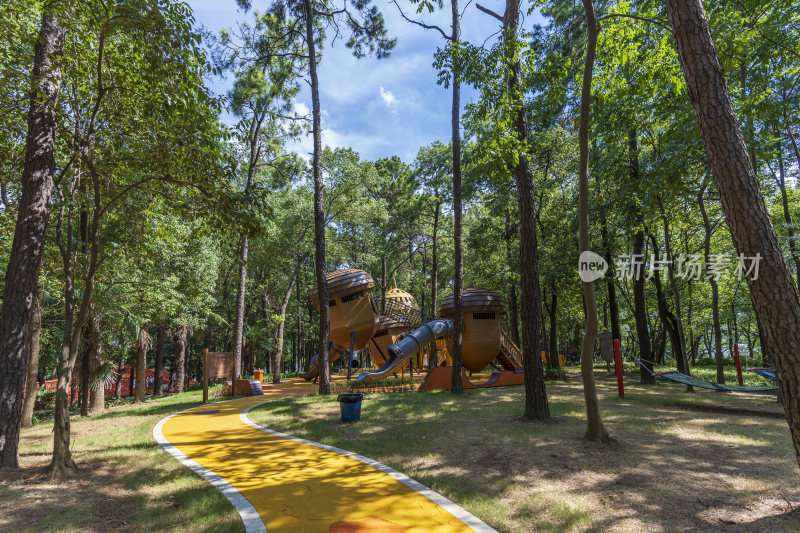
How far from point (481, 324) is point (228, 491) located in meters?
15.7

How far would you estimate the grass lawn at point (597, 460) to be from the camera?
159 inches

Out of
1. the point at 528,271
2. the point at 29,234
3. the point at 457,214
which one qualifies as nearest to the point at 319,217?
the point at 457,214

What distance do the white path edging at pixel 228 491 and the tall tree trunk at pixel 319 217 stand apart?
24.1 ft

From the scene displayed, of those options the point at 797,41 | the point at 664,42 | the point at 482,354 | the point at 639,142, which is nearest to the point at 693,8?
the point at 664,42

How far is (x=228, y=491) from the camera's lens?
5023 mm

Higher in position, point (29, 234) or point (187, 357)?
point (29, 234)

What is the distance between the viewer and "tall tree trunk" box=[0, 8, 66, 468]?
20.0 ft

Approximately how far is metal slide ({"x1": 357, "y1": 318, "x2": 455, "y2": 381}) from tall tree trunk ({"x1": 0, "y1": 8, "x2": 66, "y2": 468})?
43.4 feet

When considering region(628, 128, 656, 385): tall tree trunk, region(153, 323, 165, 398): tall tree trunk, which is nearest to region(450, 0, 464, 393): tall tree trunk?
region(628, 128, 656, 385): tall tree trunk

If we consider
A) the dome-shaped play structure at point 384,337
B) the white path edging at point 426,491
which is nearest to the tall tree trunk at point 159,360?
the dome-shaped play structure at point 384,337

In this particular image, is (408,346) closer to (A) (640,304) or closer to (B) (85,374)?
(A) (640,304)

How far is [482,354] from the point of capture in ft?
64.2

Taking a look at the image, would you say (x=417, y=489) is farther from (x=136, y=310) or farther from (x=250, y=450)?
(x=136, y=310)

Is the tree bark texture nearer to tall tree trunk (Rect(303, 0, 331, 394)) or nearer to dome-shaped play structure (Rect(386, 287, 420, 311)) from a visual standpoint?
tall tree trunk (Rect(303, 0, 331, 394))
